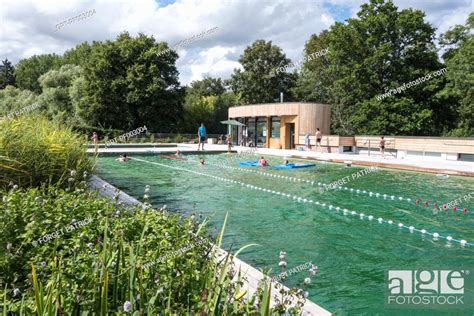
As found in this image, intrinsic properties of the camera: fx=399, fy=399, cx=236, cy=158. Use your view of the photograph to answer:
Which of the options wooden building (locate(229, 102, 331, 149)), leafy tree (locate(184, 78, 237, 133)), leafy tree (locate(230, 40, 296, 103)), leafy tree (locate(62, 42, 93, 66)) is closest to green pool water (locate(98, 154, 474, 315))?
wooden building (locate(229, 102, 331, 149))

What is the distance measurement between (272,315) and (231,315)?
0.47 m

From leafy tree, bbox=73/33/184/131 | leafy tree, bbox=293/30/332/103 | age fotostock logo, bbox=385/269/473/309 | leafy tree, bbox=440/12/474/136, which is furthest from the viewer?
leafy tree, bbox=293/30/332/103

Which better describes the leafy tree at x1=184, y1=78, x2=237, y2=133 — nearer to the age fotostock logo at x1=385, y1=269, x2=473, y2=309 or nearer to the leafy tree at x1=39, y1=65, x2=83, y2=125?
the leafy tree at x1=39, y1=65, x2=83, y2=125

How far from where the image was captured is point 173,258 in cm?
336

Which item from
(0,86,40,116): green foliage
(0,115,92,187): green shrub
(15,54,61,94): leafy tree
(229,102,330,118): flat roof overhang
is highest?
(15,54,61,94): leafy tree

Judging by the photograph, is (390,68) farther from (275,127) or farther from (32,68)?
(32,68)

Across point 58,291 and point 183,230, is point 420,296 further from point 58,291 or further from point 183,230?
point 58,291

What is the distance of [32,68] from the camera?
73.6m

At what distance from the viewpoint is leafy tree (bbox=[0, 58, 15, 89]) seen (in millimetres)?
87106

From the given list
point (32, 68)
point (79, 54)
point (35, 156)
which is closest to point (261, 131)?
point (35, 156)

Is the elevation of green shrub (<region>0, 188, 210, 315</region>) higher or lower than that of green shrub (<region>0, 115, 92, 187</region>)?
lower

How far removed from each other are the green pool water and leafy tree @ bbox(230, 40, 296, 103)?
33568 mm

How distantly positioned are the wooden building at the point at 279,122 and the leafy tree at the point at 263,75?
1590 centimetres

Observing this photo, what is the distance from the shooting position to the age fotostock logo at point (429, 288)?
15.8 feet
